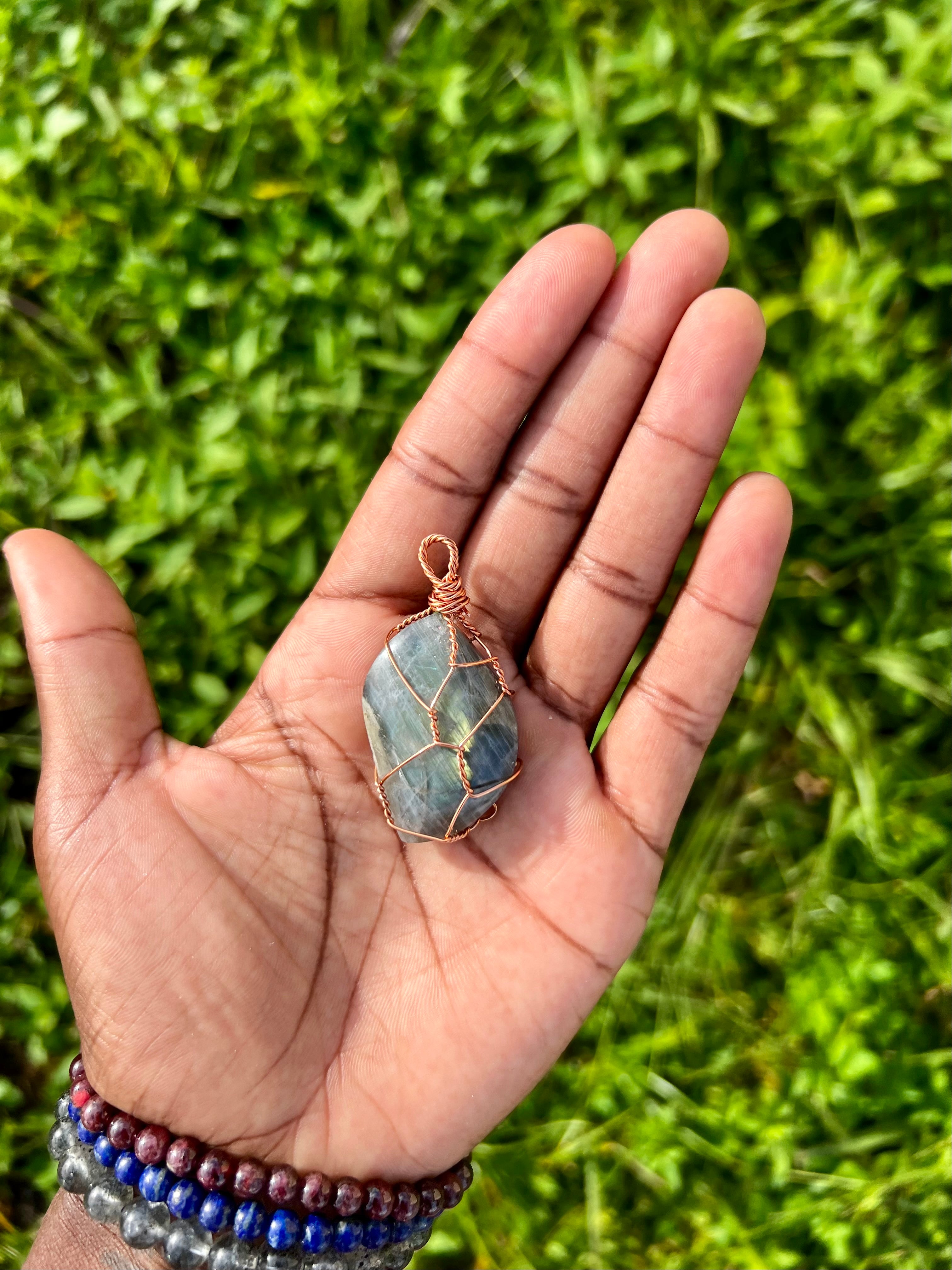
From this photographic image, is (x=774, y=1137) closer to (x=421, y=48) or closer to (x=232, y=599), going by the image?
(x=232, y=599)

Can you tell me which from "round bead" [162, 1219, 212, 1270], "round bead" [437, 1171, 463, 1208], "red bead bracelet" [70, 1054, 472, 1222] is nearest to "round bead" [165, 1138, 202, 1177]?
"red bead bracelet" [70, 1054, 472, 1222]

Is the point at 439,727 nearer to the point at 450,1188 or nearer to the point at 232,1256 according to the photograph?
the point at 450,1188

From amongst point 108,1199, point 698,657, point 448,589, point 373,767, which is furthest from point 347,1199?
point 698,657

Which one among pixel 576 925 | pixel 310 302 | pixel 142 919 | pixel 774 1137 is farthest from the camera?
pixel 310 302

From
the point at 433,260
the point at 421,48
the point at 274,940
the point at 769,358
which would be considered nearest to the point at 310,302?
the point at 433,260

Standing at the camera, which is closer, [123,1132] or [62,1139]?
[123,1132]

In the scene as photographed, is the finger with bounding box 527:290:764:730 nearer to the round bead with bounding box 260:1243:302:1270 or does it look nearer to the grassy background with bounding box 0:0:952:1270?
the grassy background with bounding box 0:0:952:1270
